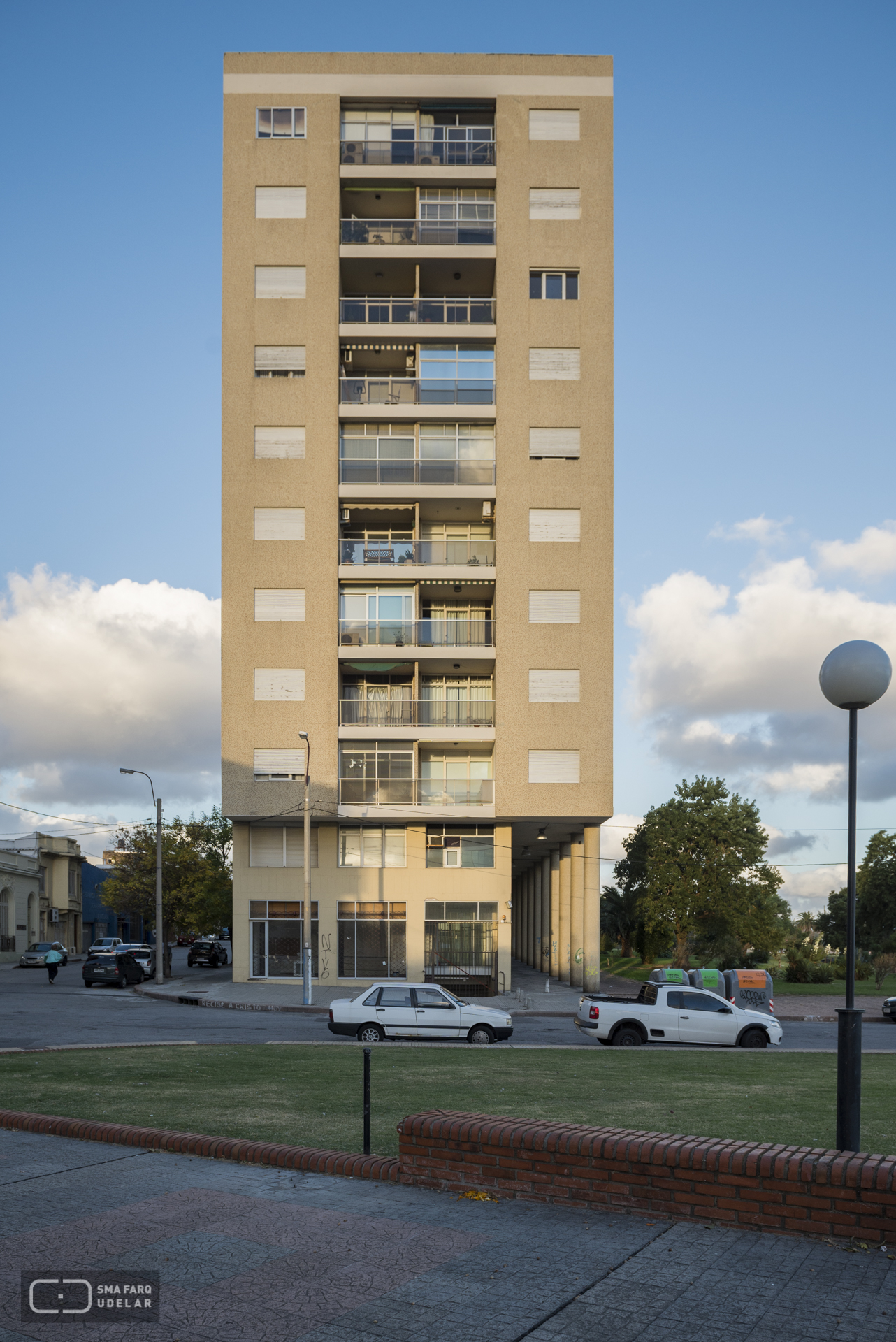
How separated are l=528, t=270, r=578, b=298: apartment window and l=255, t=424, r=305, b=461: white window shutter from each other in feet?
34.9

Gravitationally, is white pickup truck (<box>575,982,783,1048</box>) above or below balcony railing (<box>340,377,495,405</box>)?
below

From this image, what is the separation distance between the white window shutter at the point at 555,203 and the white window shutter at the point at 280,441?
41.4ft

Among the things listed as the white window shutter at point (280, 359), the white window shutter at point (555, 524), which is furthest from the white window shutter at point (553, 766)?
the white window shutter at point (280, 359)

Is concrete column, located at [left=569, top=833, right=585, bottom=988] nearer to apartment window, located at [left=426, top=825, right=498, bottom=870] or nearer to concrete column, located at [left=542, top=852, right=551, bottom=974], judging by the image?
apartment window, located at [left=426, top=825, right=498, bottom=870]

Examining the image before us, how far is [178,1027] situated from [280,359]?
26.8m

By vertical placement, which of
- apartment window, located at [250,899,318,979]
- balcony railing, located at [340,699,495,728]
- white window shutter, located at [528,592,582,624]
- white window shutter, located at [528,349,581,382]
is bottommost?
apartment window, located at [250,899,318,979]

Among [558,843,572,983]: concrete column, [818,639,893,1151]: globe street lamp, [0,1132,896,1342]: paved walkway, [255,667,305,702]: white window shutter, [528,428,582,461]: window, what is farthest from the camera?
[558,843,572,983]: concrete column

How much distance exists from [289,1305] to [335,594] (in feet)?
123

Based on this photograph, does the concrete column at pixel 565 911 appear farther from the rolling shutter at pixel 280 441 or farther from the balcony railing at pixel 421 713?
the rolling shutter at pixel 280 441

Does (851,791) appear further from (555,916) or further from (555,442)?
(555,916)

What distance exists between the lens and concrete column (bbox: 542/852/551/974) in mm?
52625

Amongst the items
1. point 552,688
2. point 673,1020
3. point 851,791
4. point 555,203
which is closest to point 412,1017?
point 673,1020

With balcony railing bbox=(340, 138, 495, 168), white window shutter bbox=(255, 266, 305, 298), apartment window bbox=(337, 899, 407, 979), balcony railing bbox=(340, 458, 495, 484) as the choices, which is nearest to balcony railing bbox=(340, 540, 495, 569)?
balcony railing bbox=(340, 458, 495, 484)

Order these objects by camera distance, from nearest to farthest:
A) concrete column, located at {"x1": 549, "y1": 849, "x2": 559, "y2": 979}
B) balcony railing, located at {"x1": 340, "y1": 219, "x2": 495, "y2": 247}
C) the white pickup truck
Answer: 1. the white pickup truck
2. balcony railing, located at {"x1": 340, "y1": 219, "x2": 495, "y2": 247}
3. concrete column, located at {"x1": 549, "y1": 849, "x2": 559, "y2": 979}
